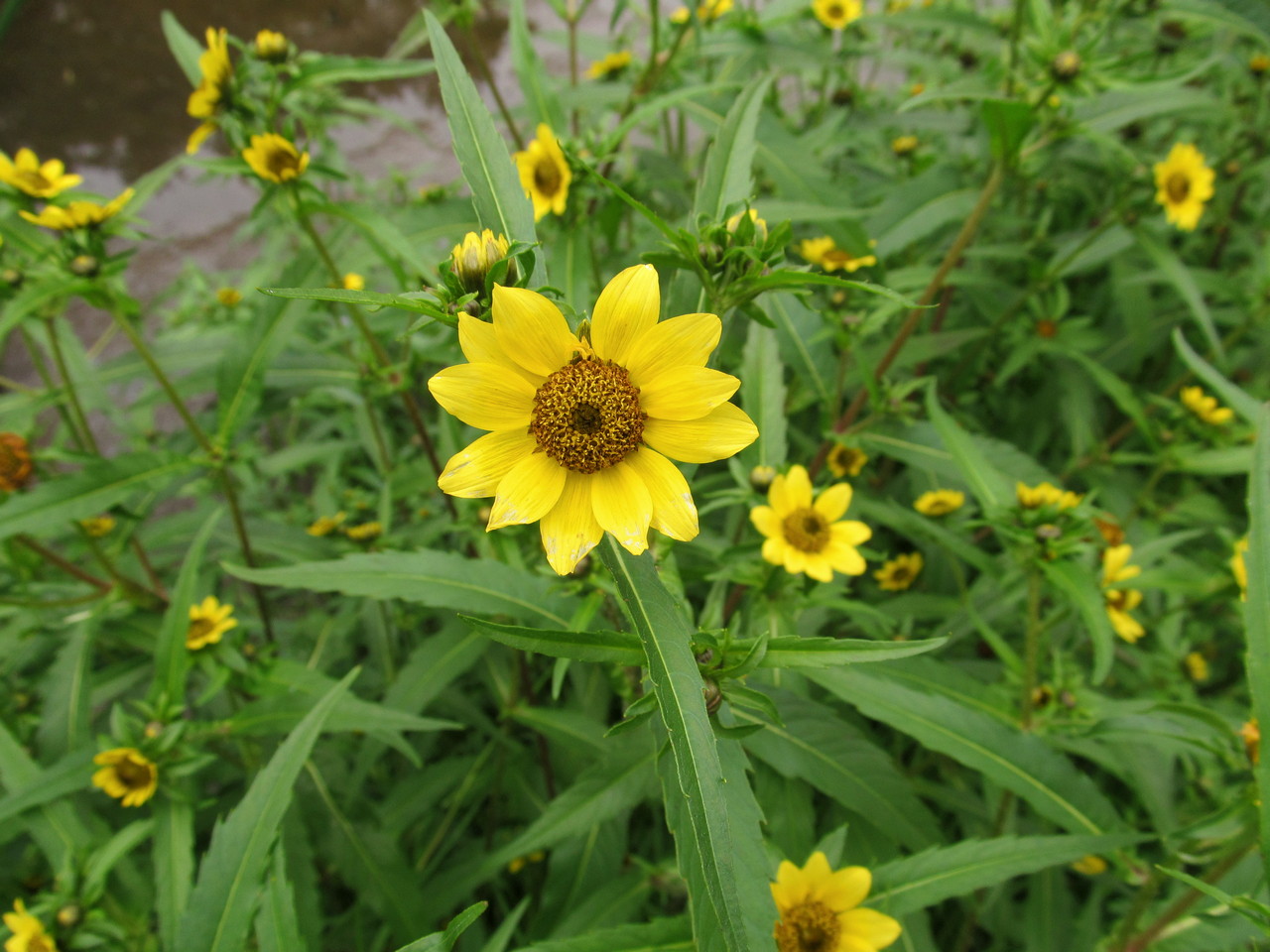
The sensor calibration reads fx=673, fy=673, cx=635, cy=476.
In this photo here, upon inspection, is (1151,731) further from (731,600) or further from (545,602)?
(545,602)

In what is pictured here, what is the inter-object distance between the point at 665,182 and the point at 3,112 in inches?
190

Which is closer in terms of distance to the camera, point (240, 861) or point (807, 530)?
point (240, 861)

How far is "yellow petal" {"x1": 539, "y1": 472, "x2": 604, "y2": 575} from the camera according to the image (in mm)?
740

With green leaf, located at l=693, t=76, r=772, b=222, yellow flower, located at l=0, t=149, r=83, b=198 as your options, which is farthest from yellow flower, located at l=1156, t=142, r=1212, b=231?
yellow flower, located at l=0, t=149, r=83, b=198

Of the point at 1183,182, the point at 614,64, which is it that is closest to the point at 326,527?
the point at 614,64

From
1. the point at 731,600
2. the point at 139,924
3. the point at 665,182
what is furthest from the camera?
the point at 665,182

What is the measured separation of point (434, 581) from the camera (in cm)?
115

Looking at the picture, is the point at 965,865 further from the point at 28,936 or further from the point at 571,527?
the point at 28,936

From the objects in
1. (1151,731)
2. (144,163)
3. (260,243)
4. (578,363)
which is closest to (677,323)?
(578,363)

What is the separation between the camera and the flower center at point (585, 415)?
782 mm

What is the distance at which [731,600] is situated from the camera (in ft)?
4.93

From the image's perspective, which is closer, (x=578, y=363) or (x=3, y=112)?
(x=578, y=363)

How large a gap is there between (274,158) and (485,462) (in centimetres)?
107

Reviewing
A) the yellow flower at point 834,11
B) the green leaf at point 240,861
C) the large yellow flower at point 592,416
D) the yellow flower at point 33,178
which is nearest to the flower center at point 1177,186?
the yellow flower at point 834,11
